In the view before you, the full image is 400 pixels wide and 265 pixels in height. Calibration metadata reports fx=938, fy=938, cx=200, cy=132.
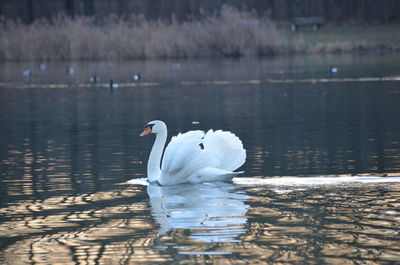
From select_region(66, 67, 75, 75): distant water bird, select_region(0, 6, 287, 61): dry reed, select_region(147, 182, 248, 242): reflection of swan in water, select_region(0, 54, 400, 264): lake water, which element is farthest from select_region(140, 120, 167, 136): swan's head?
select_region(0, 6, 287, 61): dry reed

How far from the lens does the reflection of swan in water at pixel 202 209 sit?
27.0 ft

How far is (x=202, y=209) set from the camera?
938cm

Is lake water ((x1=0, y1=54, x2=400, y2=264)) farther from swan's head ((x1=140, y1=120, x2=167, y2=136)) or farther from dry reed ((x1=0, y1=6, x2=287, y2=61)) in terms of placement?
dry reed ((x1=0, y1=6, x2=287, y2=61))

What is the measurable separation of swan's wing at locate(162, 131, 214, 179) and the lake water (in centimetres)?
20

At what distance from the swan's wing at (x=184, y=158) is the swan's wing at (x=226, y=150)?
340 millimetres

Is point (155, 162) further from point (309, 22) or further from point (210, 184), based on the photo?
point (309, 22)

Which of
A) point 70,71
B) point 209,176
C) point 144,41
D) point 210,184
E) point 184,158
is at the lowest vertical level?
point 210,184

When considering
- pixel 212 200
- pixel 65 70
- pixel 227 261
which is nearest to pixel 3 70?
pixel 65 70

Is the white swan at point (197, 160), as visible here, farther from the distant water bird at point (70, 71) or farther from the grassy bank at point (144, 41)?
the grassy bank at point (144, 41)

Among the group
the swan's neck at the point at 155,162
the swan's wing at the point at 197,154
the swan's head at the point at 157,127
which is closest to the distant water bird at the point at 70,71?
the swan's head at the point at 157,127

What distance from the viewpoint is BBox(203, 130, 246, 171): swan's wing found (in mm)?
11461

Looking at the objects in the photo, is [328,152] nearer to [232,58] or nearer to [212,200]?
[212,200]

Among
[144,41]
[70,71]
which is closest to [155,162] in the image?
[70,71]

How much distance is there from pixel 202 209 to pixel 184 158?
5.56 ft
